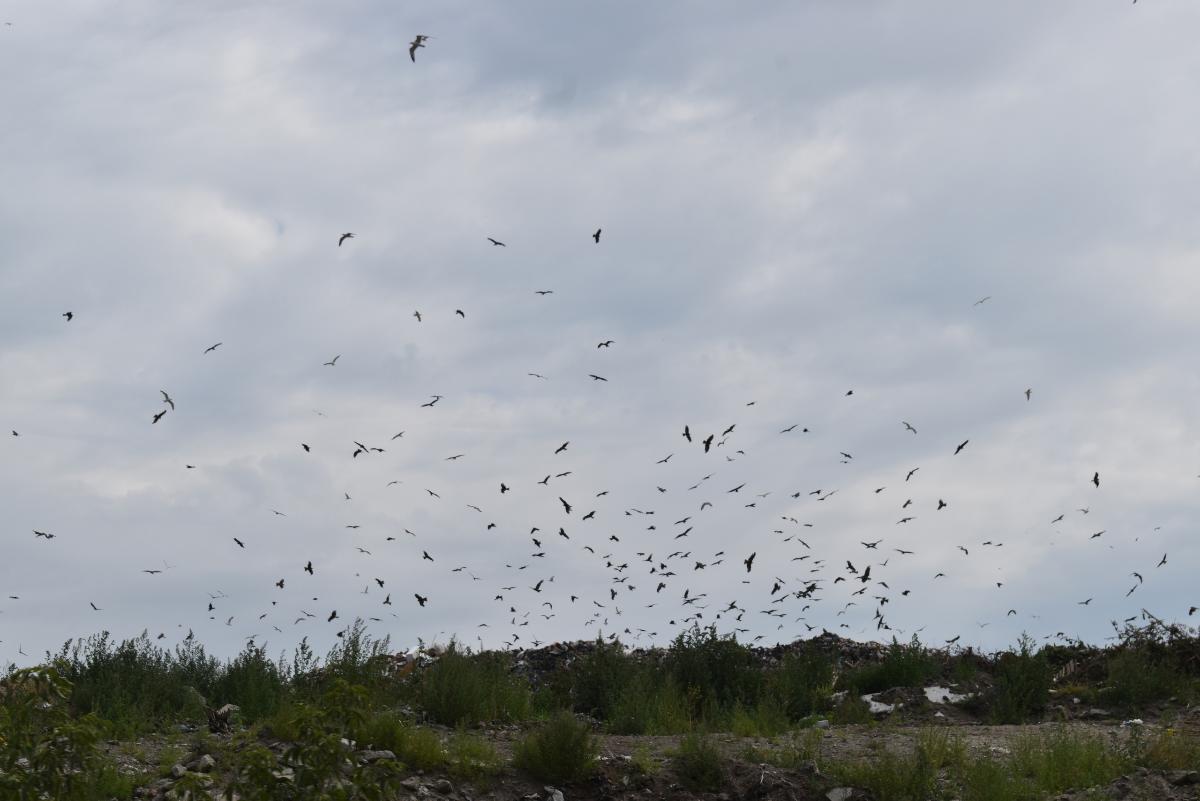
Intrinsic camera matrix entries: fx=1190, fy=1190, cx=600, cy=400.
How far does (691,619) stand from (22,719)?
1293cm

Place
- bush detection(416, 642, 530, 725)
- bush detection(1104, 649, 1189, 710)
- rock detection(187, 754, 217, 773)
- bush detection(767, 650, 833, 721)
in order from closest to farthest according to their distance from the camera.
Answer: rock detection(187, 754, 217, 773) < bush detection(416, 642, 530, 725) < bush detection(767, 650, 833, 721) < bush detection(1104, 649, 1189, 710)

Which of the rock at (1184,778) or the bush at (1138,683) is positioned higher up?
the bush at (1138,683)

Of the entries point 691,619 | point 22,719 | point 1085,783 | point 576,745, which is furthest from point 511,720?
point 22,719

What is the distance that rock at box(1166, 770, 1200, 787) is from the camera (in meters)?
11.9

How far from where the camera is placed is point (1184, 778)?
472 inches

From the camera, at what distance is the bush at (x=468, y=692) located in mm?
14578

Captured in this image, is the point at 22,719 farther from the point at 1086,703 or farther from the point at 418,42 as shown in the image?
the point at 1086,703

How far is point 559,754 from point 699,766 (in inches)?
56.8

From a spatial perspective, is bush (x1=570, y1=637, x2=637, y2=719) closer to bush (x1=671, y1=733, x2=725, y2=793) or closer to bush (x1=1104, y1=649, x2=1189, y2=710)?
bush (x1=671, y1=733, x2=725, y2=793)

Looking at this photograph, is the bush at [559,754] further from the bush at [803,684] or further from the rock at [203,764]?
the bush at [803,684]

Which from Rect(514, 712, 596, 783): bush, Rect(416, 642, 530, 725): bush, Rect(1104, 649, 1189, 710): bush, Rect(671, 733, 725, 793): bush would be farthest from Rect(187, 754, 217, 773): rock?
Rect(1104, 649, 1189, 710): bush

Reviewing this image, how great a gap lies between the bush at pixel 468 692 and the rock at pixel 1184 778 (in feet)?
24.6

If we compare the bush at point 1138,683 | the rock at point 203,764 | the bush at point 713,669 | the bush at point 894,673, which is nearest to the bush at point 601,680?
the bush at point 713,669

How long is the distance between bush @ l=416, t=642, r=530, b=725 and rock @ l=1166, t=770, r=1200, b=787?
7496mm
